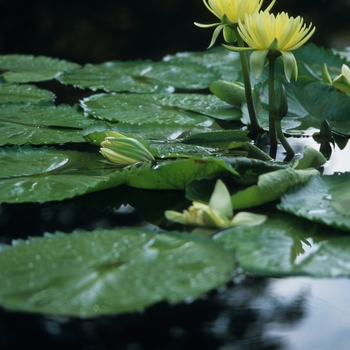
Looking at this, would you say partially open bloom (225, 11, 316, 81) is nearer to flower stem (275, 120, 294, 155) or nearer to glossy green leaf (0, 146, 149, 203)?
flower stem (275, 120, 294, 155)

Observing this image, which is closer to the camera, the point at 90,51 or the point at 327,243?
the point at 327,243

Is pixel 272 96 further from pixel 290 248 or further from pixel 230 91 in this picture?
pixel 290 248

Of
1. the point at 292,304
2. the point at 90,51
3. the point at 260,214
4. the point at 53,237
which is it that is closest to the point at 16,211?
the point at 53,237

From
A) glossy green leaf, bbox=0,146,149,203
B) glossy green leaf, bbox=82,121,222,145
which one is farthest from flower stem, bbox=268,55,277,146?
glossy green leaf, bbox=0,146,149,203

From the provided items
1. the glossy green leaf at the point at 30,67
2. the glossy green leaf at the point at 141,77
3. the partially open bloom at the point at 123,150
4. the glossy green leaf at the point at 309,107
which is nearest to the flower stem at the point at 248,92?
the glossy green leaf at the point at 309,107

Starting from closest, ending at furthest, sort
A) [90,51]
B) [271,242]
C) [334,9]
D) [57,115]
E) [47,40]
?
[271,242] → [57,115] → [90,51] → [47,40] → [334,9]

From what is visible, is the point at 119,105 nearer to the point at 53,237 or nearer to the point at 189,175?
the point at 189,175
